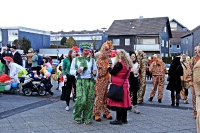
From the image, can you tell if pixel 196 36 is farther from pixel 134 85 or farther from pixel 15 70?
pixel 134 85

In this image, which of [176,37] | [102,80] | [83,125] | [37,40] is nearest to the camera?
[83,125]

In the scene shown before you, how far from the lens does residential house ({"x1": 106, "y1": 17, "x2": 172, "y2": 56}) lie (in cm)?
4603

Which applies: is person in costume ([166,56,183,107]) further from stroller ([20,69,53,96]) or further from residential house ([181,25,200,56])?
residential house ([181,25,200,56])

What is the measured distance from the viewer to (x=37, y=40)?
62031mm

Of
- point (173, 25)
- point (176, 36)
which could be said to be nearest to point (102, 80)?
point (176, 36)

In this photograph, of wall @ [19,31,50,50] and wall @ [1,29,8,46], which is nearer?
wall @ [1,29,8,46]

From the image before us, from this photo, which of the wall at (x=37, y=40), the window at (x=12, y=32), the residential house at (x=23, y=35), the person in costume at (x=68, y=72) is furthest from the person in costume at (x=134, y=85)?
the window at (x=12, y=32)

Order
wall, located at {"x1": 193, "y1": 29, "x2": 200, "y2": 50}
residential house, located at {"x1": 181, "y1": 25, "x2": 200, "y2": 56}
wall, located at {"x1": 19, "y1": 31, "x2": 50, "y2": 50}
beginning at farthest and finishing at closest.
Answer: wall, located at {"x1": 19, "y1": 31, "x2": 50, "y2": 50} → residential house, located at {"x1": 181, "y1": 25, "x2": 200, "y2": 56} → wall, located at {"x1": 193, "y1": 29, "x2": 200, "y2": 50}

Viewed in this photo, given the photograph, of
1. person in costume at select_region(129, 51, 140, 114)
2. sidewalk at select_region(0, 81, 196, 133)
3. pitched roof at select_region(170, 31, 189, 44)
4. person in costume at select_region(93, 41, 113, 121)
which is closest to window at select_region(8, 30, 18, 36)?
pitched roof at select_region(170, 31, 189, 44)

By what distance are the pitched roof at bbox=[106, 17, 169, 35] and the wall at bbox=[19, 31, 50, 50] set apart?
20.4 meters

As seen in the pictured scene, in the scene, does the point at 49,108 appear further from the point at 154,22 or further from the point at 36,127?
the point at 154,22

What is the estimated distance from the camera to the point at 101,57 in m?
6.90

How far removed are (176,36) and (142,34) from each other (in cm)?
2398

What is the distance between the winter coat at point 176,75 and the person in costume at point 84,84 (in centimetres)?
371
